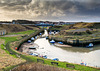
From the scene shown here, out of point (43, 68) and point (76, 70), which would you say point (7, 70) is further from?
point (76, 70)

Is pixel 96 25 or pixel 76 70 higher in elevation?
pixel 96 25

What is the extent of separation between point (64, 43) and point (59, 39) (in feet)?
16.9

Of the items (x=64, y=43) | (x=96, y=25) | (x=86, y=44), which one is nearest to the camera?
(x=86, y=44)

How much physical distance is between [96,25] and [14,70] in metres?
101

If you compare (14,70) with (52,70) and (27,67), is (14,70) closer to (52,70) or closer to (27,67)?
(27,67)

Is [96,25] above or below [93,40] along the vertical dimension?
above

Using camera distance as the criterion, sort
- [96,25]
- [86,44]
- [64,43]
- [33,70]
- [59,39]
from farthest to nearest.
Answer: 1. [96,25]
2. [59,39]
3. [64,43]
4. [86,44]
5. [33,70]

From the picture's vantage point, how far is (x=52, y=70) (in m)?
16.1

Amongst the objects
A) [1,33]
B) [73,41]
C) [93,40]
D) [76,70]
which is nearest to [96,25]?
[93,40]

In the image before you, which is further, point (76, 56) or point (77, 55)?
point (77, 55)

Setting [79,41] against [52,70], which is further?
[79,41]

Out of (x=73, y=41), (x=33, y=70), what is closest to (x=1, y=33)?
(x=73, y=41)

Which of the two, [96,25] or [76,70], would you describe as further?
[96,25]

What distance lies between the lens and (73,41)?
4956 centimetres
